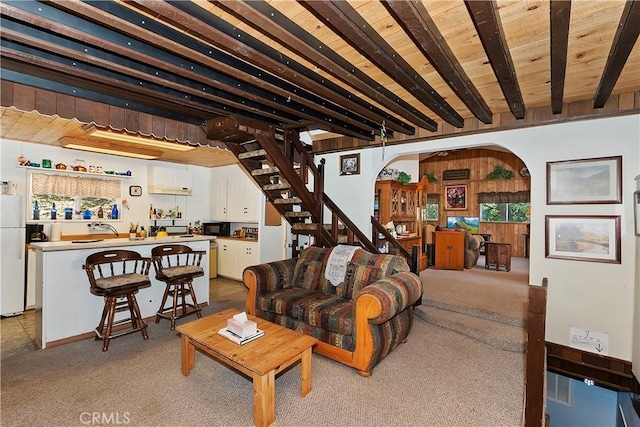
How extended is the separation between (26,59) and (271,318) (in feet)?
9.63

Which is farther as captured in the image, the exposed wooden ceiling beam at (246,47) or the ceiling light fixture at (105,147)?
the ceiling light fixture at (105,147)

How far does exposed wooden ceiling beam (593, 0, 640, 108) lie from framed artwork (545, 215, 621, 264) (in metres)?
1.25

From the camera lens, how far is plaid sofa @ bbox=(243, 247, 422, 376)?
251cm

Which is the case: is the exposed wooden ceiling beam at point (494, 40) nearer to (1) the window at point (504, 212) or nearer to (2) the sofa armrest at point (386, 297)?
(2) the sofa armrest at point (386, 297)

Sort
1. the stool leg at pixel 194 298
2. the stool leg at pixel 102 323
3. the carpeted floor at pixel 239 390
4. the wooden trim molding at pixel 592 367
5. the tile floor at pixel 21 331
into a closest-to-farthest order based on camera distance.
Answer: the carpeted floor at pixel 239 390
the wooden trim molding at pixel 592 367
the tile floor at pixel 21 331
the stool leg at pixel 102 323
the stool leg at pixel 194 298

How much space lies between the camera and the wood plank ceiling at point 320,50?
1.60 m

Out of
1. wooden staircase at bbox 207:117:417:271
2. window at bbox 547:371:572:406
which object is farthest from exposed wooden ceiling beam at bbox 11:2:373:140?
window at bbox 547:371:572:406

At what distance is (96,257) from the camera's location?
9.93 ft

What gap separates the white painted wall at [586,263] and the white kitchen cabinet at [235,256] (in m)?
4.15

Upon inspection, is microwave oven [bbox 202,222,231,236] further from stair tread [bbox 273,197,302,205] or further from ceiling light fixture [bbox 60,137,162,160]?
stair tread [bbox 273,197,302,205]

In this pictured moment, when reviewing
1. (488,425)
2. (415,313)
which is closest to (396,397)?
(488,425)

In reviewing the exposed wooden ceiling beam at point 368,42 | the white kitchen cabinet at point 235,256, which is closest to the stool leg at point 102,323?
the white kitchen cabinet at point 235,256

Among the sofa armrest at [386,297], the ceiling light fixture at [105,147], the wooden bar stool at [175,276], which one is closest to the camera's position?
the sofa armrest at [386,297]

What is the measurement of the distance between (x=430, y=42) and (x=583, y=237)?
2760 millimetres
